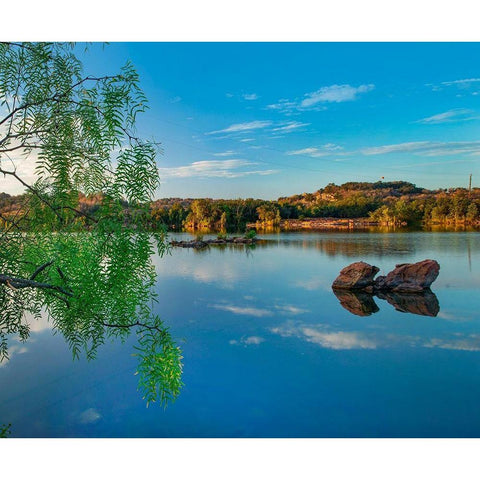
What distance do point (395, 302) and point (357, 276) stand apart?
1559 millimetres

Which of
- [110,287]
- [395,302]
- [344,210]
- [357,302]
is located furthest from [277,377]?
[344,210]

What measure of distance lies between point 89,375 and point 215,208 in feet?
134

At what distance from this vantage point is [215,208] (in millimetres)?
47625

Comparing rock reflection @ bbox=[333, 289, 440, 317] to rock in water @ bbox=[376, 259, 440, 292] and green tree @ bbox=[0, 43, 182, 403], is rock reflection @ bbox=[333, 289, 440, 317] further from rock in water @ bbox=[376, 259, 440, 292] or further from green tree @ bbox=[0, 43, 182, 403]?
green tree @ bbox=[0, 43, 182, 403]

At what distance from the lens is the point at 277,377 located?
23.8 feet

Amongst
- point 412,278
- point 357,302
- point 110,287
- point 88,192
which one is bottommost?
point 357,302

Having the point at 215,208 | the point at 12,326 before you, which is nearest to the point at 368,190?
the point at 215,208

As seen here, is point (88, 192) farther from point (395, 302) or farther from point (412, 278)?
point (412, 278)

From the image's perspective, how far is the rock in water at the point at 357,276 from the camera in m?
13.0

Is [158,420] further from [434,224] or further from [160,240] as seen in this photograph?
[434,224]

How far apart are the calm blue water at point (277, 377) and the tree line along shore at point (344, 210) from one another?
96.1 ft

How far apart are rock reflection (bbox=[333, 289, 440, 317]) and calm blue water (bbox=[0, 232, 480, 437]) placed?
282mm

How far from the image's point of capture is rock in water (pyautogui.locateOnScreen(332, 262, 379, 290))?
42.7 ft

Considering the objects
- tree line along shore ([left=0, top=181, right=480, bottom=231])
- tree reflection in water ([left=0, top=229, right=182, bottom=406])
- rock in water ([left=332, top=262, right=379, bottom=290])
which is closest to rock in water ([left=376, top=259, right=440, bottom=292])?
rock in water ([left=332, top=262, right=379, bottom=290])
